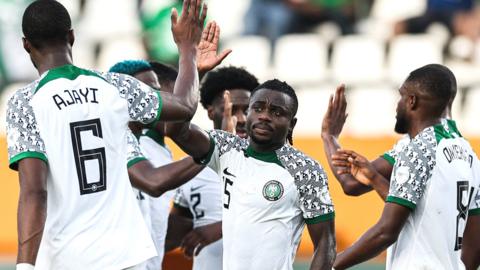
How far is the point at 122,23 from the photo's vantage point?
659 inches

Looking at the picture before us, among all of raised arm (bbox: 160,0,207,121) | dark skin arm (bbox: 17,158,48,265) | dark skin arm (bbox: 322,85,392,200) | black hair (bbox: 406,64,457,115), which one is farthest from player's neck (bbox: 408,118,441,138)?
dark skin arm (bbox: 17,158,48,265)

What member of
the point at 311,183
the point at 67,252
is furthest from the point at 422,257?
the point at 67,252

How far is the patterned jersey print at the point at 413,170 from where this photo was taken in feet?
21.1

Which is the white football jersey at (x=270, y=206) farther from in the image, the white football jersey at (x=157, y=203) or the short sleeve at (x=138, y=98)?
the white football jersey at (x=157, y=203)

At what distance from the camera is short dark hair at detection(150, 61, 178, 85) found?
8609mm

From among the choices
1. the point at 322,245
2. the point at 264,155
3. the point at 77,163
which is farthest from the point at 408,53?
the point at 77,163

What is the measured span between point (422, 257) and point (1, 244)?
8064mm

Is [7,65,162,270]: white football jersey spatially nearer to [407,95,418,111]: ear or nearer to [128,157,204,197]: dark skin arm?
[128,157,204,197]: dark skin arm

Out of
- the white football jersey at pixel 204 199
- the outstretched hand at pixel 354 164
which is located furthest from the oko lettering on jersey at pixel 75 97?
the white football jersey at pixel 204 199

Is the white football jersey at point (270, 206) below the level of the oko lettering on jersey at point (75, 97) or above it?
A: below

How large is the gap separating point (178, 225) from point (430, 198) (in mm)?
2803

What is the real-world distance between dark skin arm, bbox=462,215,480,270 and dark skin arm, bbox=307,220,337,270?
1.11 m

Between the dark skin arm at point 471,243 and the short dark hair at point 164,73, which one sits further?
the short dark hair at point 164,73

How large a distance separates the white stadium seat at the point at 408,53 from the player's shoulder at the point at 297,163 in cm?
1011
